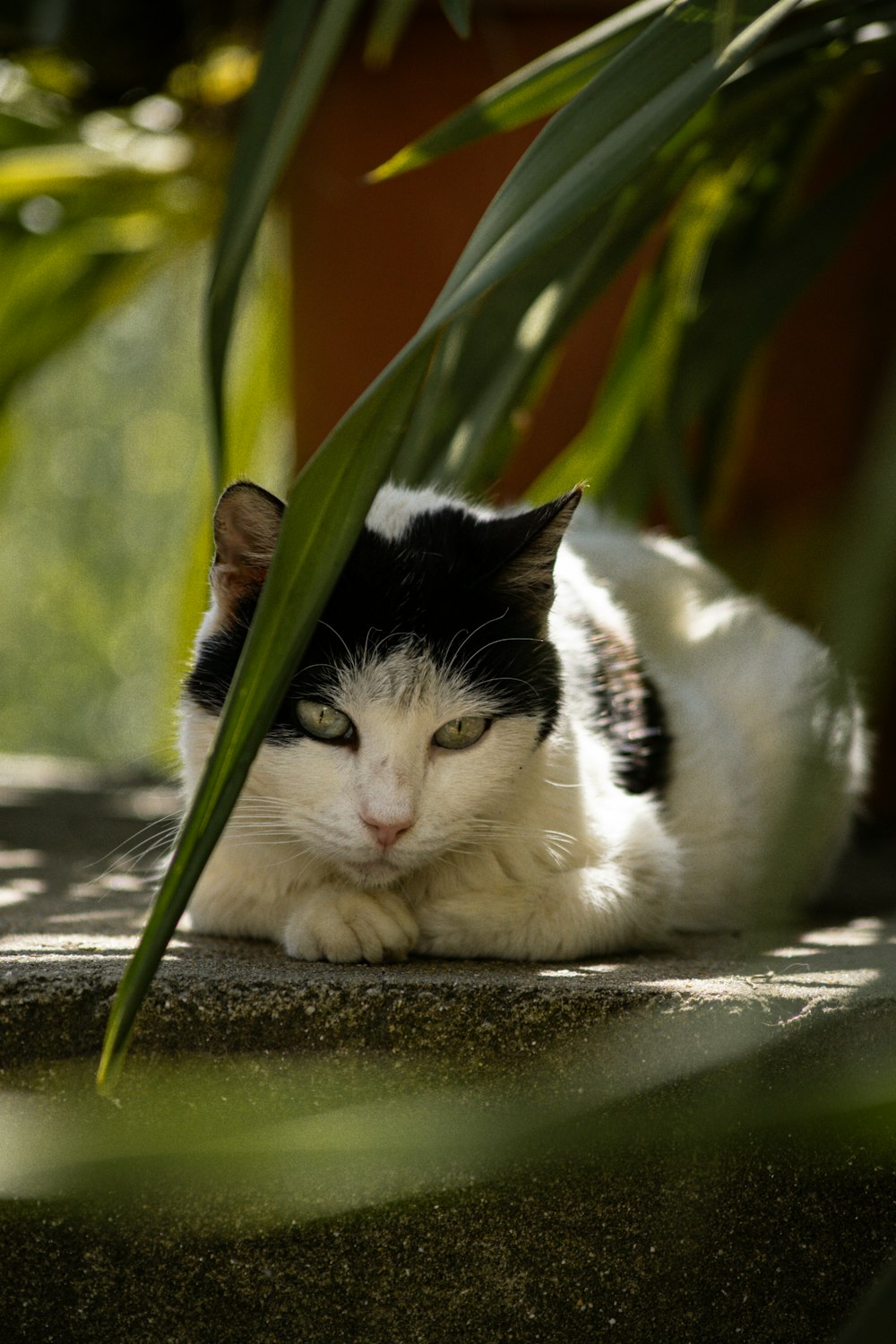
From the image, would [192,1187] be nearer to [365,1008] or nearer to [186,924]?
[365,1008]

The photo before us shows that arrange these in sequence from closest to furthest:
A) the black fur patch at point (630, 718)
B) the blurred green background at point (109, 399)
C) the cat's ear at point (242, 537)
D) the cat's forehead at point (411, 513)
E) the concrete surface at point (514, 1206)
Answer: the concrete surface at point (514, 1206)
the cat's ear at point (242, 537)
the cat's forehead at point (411, 513)
the black fur patch at point (630, 718)
the blurred green background at point (109, 399)

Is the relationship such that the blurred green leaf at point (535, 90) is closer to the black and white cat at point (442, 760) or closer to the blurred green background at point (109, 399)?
the black and white cat at point (442, 760)

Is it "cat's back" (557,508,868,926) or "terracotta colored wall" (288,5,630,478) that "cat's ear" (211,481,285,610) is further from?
"terracotta colored wall" (288,5,630,478)

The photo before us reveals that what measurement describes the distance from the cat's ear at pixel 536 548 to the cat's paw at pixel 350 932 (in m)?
0.26

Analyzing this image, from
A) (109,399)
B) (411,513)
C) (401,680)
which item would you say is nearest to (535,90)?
(411,513)

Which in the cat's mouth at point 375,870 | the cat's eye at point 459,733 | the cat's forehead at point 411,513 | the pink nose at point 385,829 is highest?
the cat's forehead at point 411,513

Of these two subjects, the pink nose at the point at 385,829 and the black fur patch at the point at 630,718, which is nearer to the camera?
the pink nose at the point at 385,829

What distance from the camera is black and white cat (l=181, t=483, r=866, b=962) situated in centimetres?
87

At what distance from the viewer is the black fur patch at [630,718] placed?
43.1 inches

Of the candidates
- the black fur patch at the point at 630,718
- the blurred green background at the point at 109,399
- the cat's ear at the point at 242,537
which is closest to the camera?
the cat's ear at the point at 242,537

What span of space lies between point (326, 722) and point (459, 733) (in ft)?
0.32

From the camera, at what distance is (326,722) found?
878mm

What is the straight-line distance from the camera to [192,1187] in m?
0.76

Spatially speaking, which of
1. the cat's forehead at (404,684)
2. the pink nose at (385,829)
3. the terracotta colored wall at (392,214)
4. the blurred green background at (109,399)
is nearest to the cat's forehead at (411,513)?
the cat's forehead at (404,684)
